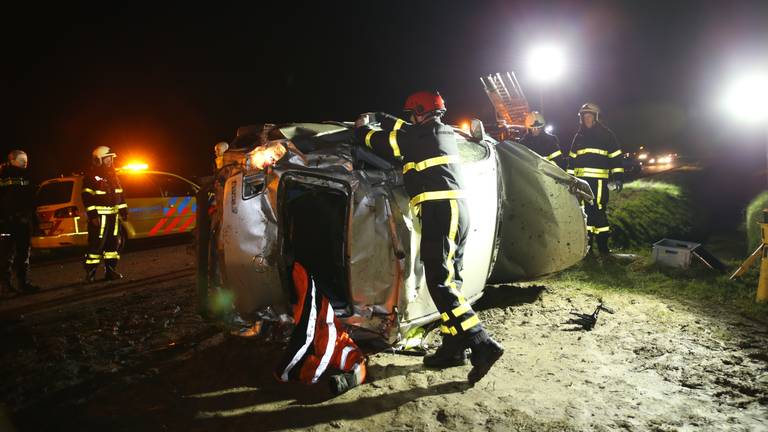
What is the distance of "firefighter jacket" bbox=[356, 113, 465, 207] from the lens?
3082 millimetres

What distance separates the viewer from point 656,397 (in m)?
2.68

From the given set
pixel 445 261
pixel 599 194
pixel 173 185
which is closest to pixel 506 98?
pixel 599 194

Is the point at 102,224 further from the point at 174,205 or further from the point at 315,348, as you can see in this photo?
the point at 315,348

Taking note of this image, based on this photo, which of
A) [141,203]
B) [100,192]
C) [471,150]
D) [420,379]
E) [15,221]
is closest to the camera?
[420,379]

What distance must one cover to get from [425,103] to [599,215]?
13.8ft

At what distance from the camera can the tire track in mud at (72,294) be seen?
4.95m

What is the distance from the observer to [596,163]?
21.1 ft

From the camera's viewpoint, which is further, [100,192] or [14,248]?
[100,192]

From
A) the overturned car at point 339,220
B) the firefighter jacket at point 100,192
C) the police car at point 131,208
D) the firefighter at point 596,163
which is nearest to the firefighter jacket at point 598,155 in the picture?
the firefighter at point 596,163

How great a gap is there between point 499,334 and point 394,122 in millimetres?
2041

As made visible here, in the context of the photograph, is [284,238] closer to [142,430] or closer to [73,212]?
[142,430]

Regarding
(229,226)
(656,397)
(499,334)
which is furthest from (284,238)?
(656,397)

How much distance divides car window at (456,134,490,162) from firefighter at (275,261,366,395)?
5.58 feet

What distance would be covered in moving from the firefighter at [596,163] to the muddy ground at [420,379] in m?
1.89
